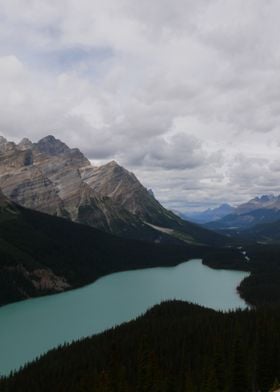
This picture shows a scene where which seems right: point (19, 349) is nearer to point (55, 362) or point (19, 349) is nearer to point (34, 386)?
point (55, 362)

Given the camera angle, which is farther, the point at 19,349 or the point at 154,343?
the point at 19,349

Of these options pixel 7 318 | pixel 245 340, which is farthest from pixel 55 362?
pixel 7 318

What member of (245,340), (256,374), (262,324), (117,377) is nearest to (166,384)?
(117,377)

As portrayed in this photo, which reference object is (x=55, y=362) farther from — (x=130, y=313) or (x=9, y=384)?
(x=130, y=313)

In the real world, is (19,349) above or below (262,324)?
below

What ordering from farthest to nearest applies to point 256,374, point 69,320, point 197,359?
1. point 69,320
2. point 197,359
3. point 256,374

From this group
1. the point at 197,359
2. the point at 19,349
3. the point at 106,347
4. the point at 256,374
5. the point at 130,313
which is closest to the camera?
the point at 256,374
